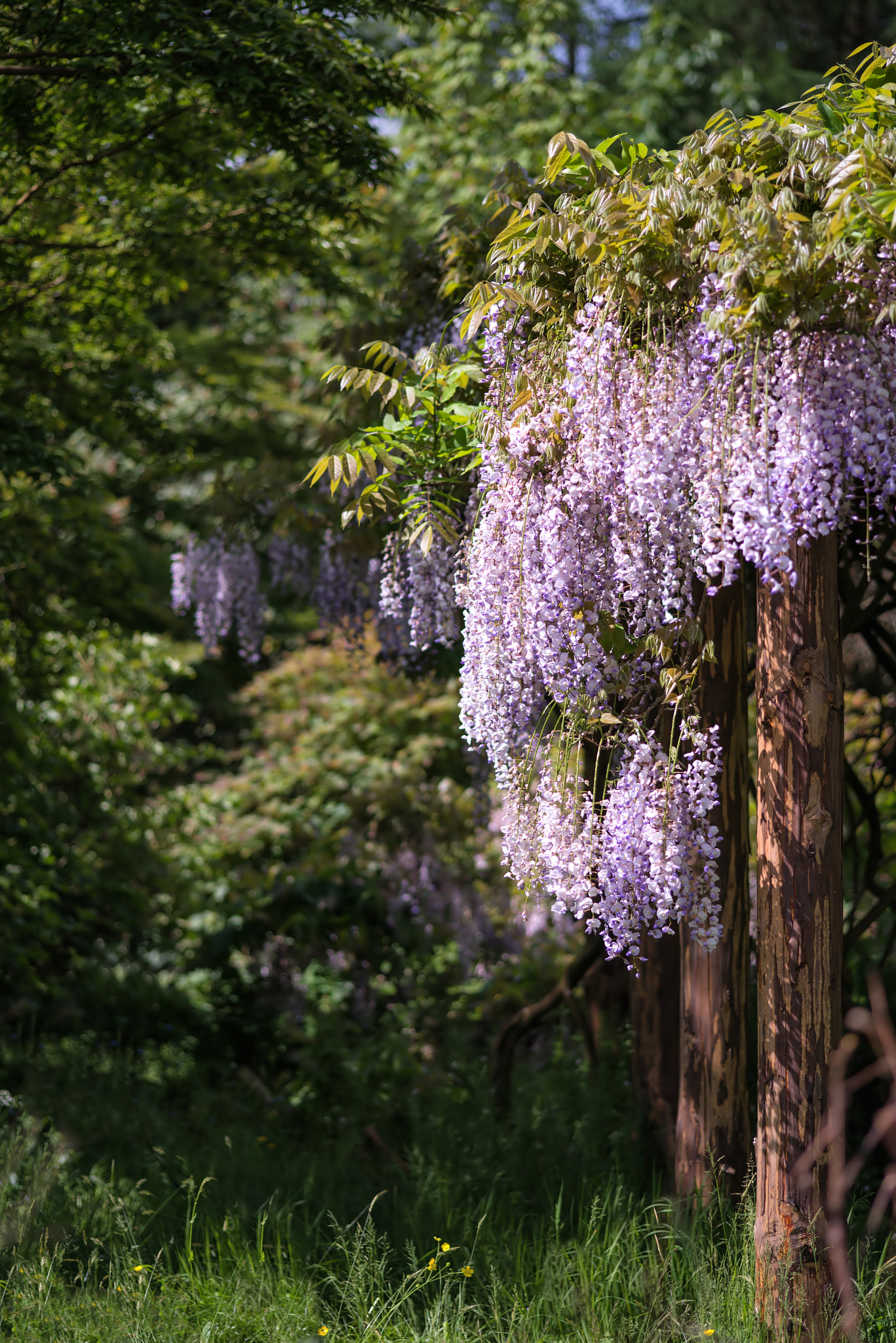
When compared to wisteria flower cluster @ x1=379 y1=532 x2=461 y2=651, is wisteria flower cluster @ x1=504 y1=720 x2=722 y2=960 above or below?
below

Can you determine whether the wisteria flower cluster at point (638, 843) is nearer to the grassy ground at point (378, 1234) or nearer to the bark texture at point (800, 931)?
the bark texture at point (800, 931)

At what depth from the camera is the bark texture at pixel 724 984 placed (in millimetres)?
3490

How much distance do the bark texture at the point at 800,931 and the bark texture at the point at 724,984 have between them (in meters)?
0.52

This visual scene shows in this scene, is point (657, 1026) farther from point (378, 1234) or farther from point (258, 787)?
point (258, 787)

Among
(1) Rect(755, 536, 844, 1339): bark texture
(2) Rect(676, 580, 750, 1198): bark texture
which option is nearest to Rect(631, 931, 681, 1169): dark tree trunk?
(2) Rect(676, 580, 750, 1198): bark texture

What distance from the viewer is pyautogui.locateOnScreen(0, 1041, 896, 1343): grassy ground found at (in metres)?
3.15

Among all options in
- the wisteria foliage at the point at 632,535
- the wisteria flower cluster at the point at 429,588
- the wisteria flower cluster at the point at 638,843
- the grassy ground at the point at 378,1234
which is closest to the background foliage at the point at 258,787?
the grassy ground at the point at 378,1234

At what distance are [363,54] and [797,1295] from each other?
182 inches

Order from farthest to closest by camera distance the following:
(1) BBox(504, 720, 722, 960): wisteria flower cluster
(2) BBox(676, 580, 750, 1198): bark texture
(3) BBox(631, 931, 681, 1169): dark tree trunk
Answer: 1. (3) BBox(631, 931, 681, 1169): dark tree trunk
2. (2) BBox(676, 580, 750, 1198): bark texture
3. (1) BBox(504, 720, 722, 960): wisteria flower cluster

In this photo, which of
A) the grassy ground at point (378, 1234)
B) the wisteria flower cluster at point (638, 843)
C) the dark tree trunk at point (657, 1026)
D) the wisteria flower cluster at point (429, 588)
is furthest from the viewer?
the dark tree trunk at point (657, 1026)

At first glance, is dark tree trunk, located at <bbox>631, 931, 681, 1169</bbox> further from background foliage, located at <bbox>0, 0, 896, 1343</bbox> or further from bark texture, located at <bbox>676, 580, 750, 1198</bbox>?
bark texture, located at <bbox>676, 580, 750, 1198</bbox>

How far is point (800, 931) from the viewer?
2916mm

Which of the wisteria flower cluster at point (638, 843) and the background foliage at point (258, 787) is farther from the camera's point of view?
the background foliage at point (258, 787)

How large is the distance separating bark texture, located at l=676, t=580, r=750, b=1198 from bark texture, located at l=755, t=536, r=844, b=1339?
0.52 metres
